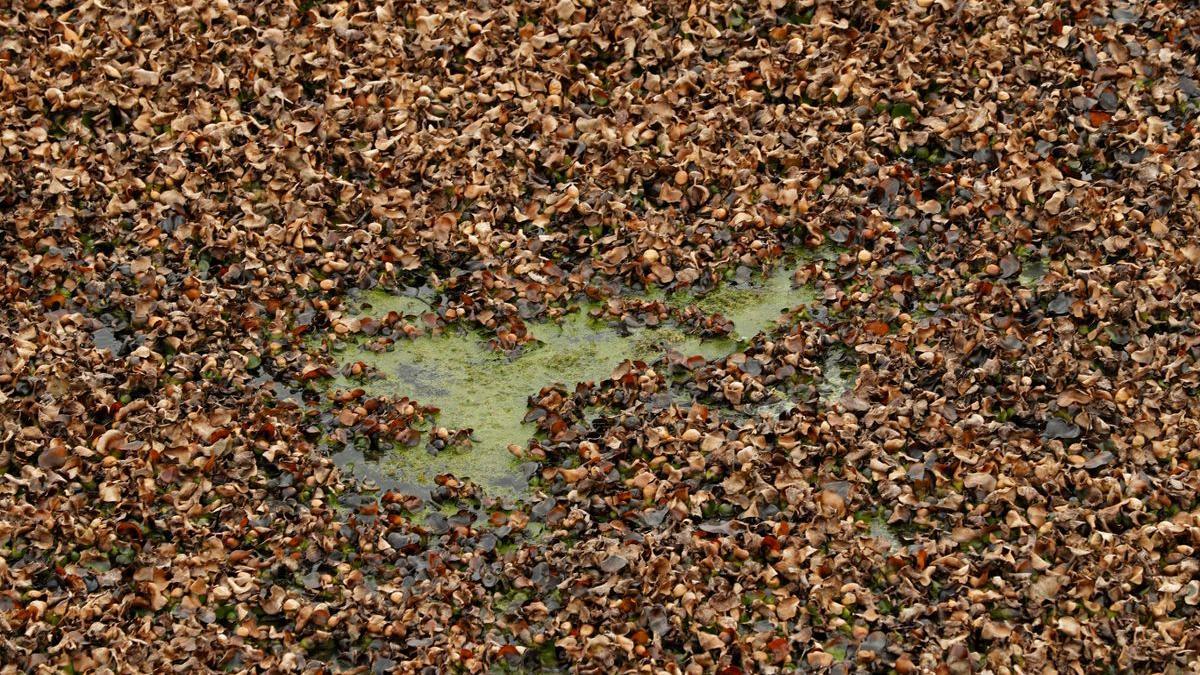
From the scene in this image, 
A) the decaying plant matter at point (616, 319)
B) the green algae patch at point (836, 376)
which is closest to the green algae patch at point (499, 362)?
the decaying plant matter at point (616, 319)

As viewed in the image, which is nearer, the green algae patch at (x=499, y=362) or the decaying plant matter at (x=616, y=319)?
the decaying plant matter at (x=616, y=319)

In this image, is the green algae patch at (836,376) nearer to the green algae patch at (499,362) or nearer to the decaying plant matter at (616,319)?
the decaying plant matter at (616,319)

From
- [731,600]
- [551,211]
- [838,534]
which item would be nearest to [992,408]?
[838,534]

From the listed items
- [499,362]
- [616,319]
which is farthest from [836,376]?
[499,362]

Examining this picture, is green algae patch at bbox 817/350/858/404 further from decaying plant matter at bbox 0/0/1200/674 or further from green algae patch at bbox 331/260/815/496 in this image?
green algae patch at bbox 331/260/815/496

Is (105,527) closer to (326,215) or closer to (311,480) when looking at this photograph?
(311,480)

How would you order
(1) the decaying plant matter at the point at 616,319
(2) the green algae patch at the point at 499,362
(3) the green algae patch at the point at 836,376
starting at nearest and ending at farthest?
(1) the decaying plant matter at the point at 616,319
(2) the green algae patch at the point at 499,362
(3) the green algae patch at the point at 836,376
